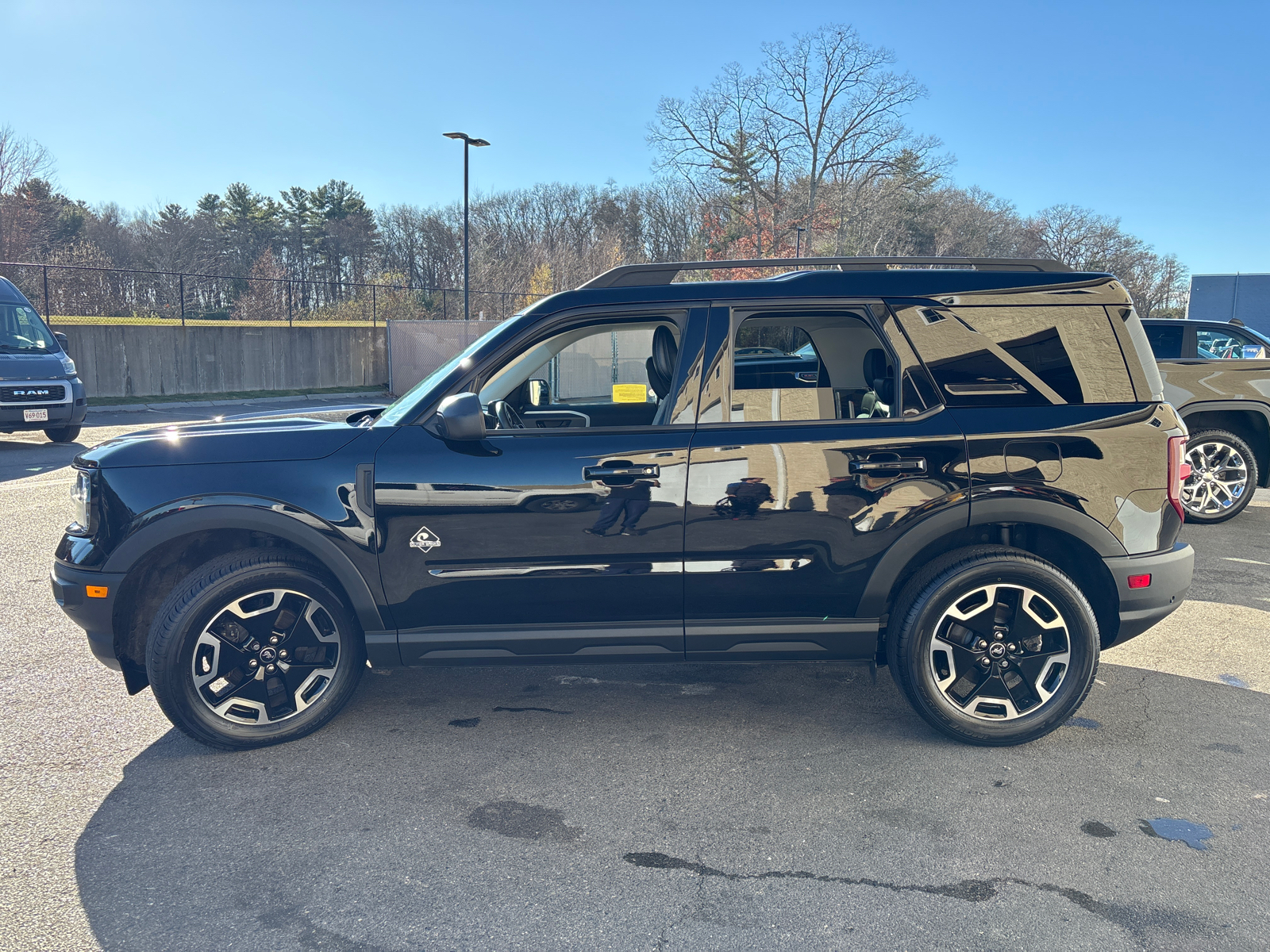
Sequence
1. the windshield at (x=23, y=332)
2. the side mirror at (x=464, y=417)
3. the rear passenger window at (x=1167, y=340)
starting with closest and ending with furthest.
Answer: the side mirror at (x=464, y=417) → the rear passenger window at (x=1167, y=340) → the windshield at (x=23, y=332)

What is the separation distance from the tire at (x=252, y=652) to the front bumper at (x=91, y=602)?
0.64 ft

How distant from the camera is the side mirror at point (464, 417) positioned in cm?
333

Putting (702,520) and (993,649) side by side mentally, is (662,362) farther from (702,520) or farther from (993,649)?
(993,649)

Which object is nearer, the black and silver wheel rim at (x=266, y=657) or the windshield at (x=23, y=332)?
the black and silver wheel rim at (x=266, y=657)

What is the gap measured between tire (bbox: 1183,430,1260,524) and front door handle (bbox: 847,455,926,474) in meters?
6.07

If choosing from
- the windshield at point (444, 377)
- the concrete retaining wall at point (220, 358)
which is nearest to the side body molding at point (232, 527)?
the windshield at point (444, 377)

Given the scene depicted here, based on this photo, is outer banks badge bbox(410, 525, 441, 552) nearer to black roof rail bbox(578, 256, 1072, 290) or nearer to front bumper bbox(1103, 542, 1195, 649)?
black roof rail bbox(578, 256, 1072, 290)

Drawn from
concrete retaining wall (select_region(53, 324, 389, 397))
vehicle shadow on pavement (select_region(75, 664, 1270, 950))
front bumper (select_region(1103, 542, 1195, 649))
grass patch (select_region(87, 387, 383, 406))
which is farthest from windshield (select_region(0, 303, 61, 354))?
front bumper (select_region(1103, 542, 1195, 649))

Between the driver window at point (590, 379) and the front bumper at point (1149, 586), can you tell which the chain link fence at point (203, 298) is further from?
the front bumper at point (1149, 586)

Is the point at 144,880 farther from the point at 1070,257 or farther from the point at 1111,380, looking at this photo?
the point at 1070,257

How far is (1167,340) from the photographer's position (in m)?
8.44

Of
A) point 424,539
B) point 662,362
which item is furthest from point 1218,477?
point 424,539

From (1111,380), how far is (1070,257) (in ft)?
203

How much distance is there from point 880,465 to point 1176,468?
123cm
